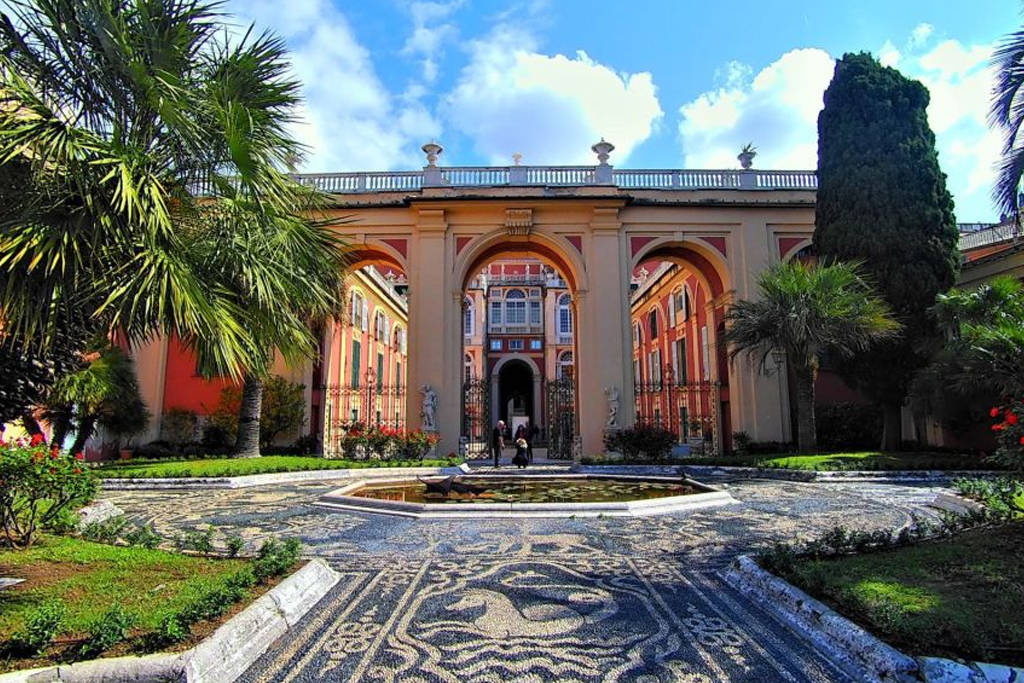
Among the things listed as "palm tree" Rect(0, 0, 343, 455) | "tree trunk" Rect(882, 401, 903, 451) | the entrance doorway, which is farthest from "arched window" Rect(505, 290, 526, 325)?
"palm tree" Rect(0, 0, 343, 455)

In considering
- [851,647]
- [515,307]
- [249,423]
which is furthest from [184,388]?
[515,307]

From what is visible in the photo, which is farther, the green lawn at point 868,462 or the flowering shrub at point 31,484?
the green lawn at point 868,462

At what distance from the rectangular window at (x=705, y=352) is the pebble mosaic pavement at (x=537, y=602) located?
17.0 metres

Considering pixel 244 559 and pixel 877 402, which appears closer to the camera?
pixel 244 559

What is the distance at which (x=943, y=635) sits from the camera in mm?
2908

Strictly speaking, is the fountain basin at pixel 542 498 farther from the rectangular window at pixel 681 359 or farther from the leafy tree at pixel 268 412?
the rectangular window at pixel 681 359

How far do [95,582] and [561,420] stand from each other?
18.6m

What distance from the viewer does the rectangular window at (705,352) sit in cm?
2433

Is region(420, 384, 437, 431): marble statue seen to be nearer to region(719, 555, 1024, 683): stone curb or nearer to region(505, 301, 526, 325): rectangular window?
region(719, 555, 1024, 683): stone curb

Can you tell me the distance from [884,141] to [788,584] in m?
16.9

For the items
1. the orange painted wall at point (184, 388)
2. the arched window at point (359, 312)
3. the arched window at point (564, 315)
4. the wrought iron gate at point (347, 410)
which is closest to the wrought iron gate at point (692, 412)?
the wrought iron gate at point (347, 410)

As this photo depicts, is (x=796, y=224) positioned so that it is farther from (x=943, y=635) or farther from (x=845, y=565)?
(x=943, y=635)

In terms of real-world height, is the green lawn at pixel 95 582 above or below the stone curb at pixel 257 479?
above

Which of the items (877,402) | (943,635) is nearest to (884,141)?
(877,402)
